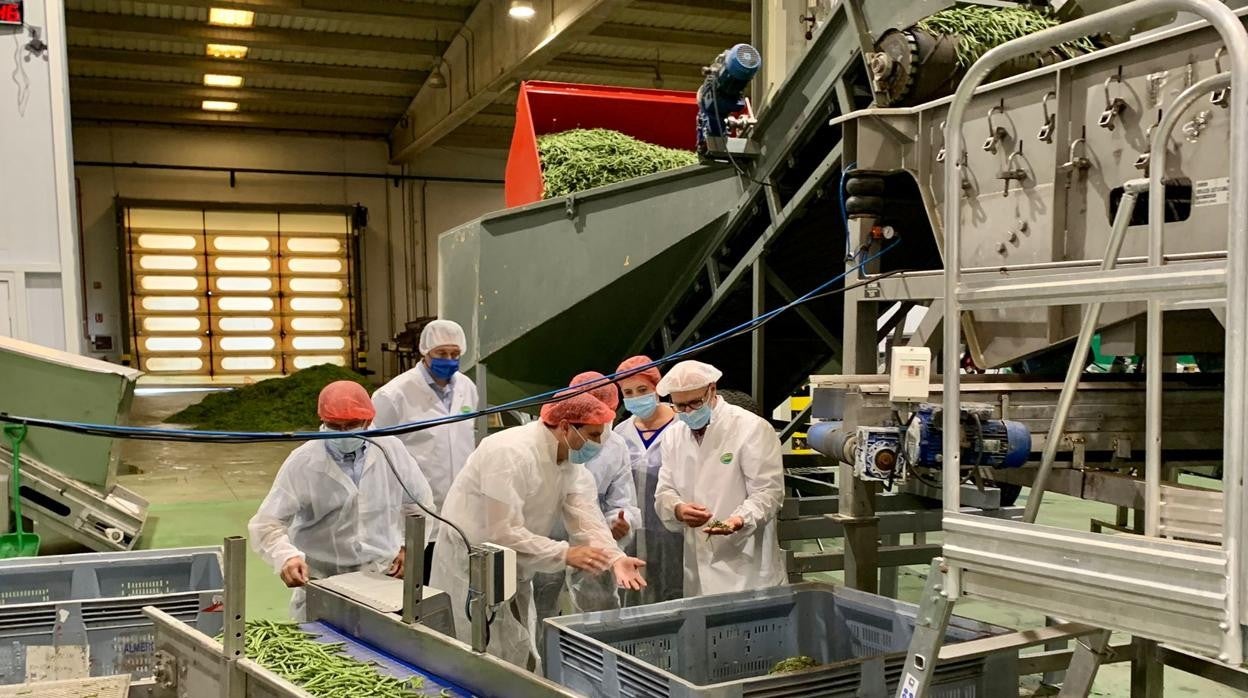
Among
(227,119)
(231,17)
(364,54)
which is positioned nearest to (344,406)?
(231,17)

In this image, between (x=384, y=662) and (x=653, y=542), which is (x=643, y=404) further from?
(x=384, y=662)

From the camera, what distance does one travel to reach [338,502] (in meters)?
3.85

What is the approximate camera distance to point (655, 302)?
5.88 metres

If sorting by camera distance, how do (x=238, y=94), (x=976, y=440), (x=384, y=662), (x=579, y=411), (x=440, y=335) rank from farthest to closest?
(x=238, y=94) → (x=440, y=335) → (x=579, y=411) → (x=384, y=662) → (x=976, y=440)

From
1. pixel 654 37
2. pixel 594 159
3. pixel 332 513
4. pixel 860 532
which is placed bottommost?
pixel 860 532

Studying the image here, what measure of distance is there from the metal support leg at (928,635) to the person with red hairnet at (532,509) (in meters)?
1.43

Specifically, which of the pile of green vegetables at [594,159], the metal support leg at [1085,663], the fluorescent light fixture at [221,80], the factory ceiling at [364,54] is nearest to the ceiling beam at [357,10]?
the factory ceiling at [364,54]

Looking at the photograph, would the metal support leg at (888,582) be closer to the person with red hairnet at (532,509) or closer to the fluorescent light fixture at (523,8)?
the person with red hairnet at (532,509)

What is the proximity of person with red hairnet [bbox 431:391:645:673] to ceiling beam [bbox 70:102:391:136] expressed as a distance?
15.6 metres

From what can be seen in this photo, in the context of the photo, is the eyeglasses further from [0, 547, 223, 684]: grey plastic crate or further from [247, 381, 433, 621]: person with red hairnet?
[0, 547, 223, 684]: grey plastic crate

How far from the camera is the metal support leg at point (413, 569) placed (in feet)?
8.70

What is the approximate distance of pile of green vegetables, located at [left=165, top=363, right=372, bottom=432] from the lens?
1183cm

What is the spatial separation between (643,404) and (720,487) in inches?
27.8

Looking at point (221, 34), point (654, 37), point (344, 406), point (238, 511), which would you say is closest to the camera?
point (344, 406)
